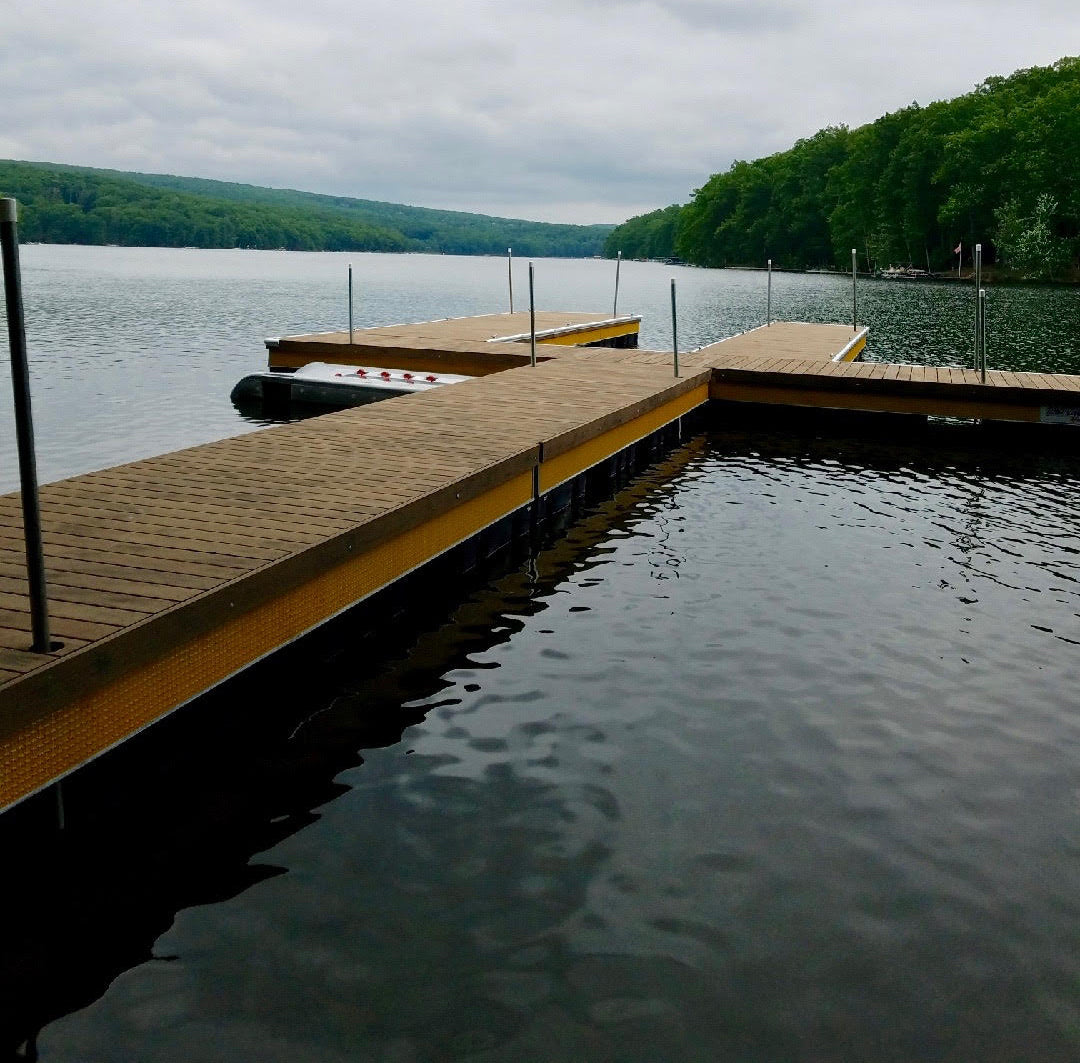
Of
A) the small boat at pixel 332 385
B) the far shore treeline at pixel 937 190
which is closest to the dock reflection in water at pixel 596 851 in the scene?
the small boat at pixel 332 385

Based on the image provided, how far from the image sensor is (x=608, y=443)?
39.1 ft

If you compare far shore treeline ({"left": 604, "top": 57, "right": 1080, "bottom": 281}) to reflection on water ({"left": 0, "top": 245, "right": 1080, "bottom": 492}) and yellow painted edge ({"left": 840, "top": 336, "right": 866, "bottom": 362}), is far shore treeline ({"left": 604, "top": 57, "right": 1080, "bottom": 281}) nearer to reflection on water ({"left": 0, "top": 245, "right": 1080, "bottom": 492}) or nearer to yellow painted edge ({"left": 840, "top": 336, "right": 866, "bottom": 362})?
reflection on water ({"left": 0, "top": 245, "right": 1080, "bottom": 492})

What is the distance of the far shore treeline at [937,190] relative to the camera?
69.4 m

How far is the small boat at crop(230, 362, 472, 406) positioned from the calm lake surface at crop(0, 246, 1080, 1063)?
7345 mm

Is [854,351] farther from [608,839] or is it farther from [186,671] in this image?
[186,671]

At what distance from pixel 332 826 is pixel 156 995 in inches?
49.1

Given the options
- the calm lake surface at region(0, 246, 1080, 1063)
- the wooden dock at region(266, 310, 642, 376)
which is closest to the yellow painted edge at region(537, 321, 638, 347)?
the wooden dock at region(266, 310, 642, 376)

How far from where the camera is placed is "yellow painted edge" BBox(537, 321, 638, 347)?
2294cm

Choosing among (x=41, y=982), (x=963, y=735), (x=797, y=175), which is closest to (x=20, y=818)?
(x=41, y=982)

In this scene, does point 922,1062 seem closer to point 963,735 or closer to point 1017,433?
point 963,735

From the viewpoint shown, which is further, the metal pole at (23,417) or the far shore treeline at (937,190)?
the far shore treeline at (937,190)

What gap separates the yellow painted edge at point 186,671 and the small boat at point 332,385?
27.5 ft

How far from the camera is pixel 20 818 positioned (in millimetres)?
4172

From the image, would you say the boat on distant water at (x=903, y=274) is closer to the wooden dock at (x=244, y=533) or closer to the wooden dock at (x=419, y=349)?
the wooden dock at (x=419, y=349)
